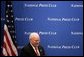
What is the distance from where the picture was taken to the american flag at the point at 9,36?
27.9 ft

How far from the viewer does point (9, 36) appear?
858cm

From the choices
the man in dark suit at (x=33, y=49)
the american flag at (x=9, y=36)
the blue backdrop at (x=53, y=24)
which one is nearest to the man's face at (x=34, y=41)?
the man in dark suit at (x=33, y=49)

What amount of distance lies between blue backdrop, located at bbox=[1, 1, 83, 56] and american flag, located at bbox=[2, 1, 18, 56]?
1.61 ft

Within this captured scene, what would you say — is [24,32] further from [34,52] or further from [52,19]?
[34,52]

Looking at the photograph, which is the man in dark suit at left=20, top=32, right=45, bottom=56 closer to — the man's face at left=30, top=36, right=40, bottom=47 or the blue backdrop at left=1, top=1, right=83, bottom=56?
the man's face at left=30, top=36, right=40, bottom=47

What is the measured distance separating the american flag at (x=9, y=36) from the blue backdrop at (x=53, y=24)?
492mm

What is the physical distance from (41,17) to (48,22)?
23 cm

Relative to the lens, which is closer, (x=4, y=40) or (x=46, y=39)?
(x=4, y=40)

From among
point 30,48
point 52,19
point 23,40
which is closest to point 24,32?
point 23,40

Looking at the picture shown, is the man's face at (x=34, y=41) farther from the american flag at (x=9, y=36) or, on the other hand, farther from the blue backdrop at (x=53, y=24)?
the blue backdrop at (x=53, y=24)

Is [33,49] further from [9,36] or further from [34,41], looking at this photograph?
[9,36]

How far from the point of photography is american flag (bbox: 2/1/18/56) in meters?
8.50

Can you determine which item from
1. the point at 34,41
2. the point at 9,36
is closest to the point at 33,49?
the point at 34,41

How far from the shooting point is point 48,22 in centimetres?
926
